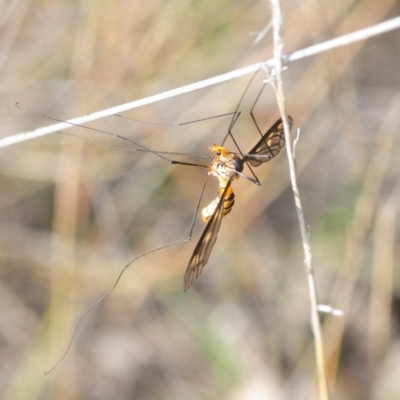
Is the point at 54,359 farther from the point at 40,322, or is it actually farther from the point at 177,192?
the point at 177,192

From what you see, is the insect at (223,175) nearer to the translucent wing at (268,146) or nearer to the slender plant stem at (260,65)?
the translucent wing at (268,146)

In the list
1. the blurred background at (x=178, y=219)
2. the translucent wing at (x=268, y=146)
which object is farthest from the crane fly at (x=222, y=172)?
the blurred background at (x=178, y=219)

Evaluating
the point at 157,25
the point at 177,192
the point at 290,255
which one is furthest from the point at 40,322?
the point at 157,25

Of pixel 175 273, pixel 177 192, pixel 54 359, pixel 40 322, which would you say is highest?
pixel 177 192

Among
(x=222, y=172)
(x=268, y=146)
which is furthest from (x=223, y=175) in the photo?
(x=268, y=146)

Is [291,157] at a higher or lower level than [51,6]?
lower

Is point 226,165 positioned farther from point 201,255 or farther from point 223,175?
point 201,255

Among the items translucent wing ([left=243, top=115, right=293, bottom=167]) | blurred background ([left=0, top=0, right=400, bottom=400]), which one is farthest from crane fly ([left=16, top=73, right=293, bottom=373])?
blurred background ([left=0, top=0, right=400, bottom=400])
